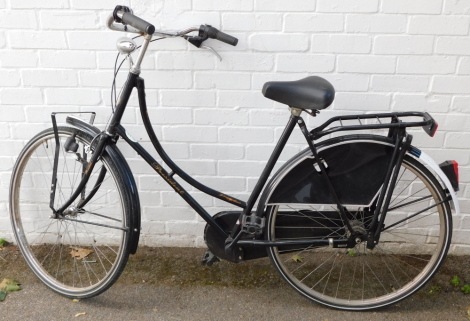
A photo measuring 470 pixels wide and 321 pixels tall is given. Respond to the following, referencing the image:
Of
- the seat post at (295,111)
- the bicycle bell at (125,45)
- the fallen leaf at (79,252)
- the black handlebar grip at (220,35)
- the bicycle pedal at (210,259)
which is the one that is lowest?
the fallen leaf at (79,252)

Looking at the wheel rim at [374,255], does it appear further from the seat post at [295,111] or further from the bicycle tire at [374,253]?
the seat post at [295,111]

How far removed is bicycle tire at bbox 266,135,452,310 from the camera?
2.60m

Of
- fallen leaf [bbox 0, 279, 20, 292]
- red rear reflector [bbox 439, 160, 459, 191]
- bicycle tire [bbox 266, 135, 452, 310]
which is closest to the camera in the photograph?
red rear reflector [bbox 439, 160, 459, 191]

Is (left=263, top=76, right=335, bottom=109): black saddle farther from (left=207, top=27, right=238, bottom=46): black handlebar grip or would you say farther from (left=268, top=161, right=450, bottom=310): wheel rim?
(left=268, top=161, right=450, bottom=310): wheel rim

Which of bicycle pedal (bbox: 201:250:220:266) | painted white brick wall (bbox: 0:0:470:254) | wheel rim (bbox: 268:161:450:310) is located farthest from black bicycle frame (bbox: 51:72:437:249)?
painted white brick wall (bbox: 0:0:470:254)

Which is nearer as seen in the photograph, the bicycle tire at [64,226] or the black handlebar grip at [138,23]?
the black handlebar grip at [138,23]

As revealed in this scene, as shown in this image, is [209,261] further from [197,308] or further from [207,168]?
[207,168]

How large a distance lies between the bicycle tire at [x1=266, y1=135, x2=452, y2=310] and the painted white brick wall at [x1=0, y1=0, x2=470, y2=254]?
287 millimetres

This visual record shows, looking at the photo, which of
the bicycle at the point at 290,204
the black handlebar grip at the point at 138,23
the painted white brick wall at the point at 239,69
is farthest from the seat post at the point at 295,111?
the black handlebar grip at the point at 138,23

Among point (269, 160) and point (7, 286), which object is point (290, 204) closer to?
point (269, 160)

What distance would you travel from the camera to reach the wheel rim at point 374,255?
8.80ft

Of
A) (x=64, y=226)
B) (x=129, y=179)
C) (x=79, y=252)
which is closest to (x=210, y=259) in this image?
(x=129, y=179)

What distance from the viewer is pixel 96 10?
271 centimetres

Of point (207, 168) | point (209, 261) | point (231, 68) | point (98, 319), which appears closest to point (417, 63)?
point (231, 68)
